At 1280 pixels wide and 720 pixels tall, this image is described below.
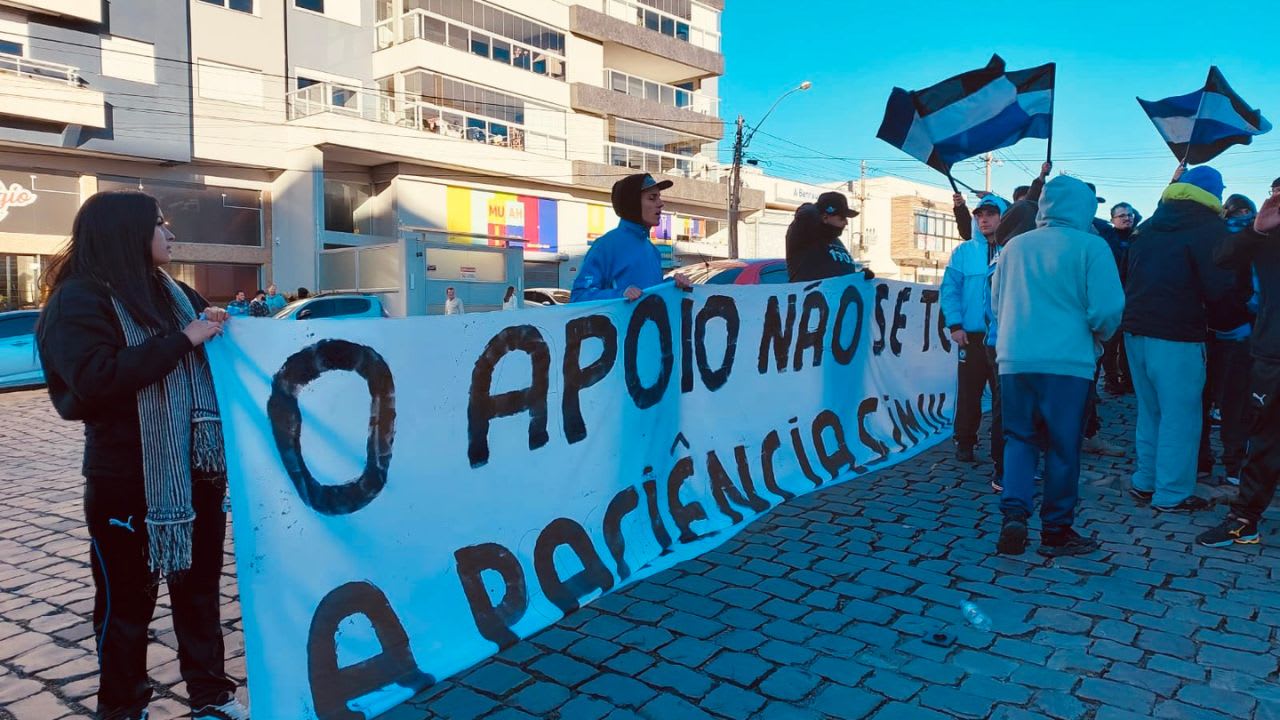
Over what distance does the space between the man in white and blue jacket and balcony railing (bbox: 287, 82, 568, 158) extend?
2469cm

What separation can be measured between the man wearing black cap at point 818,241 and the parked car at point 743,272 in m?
2.71

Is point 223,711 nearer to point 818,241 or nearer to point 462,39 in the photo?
point 818,241

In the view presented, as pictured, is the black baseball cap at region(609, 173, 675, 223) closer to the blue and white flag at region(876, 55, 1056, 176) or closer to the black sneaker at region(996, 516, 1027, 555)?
the black sneaker at region(996, 516, 1027, 555)

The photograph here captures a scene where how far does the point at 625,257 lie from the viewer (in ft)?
16.6

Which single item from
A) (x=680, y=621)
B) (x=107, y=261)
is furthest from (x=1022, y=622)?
(x=107, y=261)

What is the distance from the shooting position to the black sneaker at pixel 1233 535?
463cm

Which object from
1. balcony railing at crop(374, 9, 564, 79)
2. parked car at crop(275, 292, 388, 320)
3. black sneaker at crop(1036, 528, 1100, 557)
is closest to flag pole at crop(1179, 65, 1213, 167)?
black sneaker at crop(1036, 528, 1100, 557)

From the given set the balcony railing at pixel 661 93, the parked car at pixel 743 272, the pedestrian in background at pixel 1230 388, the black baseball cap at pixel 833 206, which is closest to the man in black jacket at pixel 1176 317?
the pedestrian in background at pixel 1230 388

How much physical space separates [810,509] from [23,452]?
24.9 ft

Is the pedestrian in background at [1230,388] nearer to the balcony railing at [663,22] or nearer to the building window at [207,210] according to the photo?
the building window at [207,210]

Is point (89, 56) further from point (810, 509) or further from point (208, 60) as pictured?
point (810, 509)

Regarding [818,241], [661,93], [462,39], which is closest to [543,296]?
[462,39]

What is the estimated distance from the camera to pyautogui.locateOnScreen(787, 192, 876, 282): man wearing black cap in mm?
6570

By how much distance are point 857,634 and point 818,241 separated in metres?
3.83
